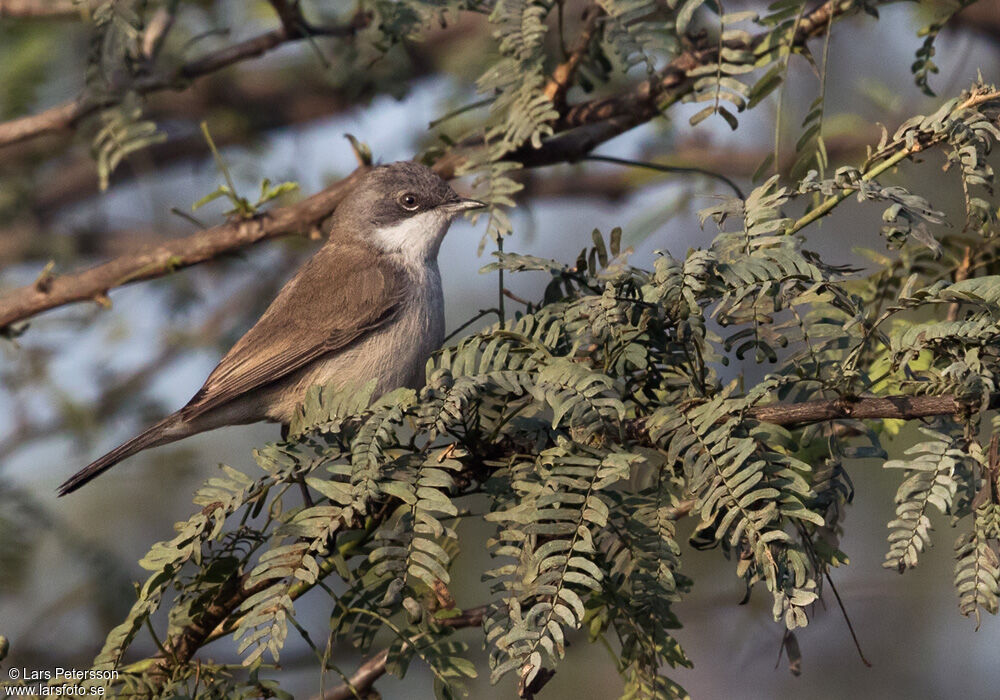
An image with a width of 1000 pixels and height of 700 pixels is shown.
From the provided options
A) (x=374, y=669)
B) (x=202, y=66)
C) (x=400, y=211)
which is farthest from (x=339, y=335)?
(x=374, y=669)

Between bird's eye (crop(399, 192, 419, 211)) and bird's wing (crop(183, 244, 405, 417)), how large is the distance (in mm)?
380

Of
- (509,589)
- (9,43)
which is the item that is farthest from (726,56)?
(9,43)

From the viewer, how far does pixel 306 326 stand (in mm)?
4117

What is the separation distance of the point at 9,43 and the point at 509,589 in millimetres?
4957

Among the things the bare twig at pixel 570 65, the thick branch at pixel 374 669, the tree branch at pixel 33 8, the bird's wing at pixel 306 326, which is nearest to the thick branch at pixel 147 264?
the bird's wing at pixel 306 326

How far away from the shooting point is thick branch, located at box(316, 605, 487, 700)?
248 cm

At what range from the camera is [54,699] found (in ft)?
7.23

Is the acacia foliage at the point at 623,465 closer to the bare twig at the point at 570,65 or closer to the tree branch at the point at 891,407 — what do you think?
the tree branch at the point at 891,407

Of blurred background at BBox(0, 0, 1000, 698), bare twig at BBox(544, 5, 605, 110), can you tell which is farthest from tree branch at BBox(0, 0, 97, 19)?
bare twig at BBox(544, 5, 605, 110)

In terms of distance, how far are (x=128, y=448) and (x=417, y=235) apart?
5.38 feet

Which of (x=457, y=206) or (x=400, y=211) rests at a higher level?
(x=457, y=206)

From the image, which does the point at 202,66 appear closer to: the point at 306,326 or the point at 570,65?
the point at 306,326

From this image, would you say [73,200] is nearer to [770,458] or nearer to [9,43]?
[9,43]

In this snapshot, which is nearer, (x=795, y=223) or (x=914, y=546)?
(x=914, y=546)
